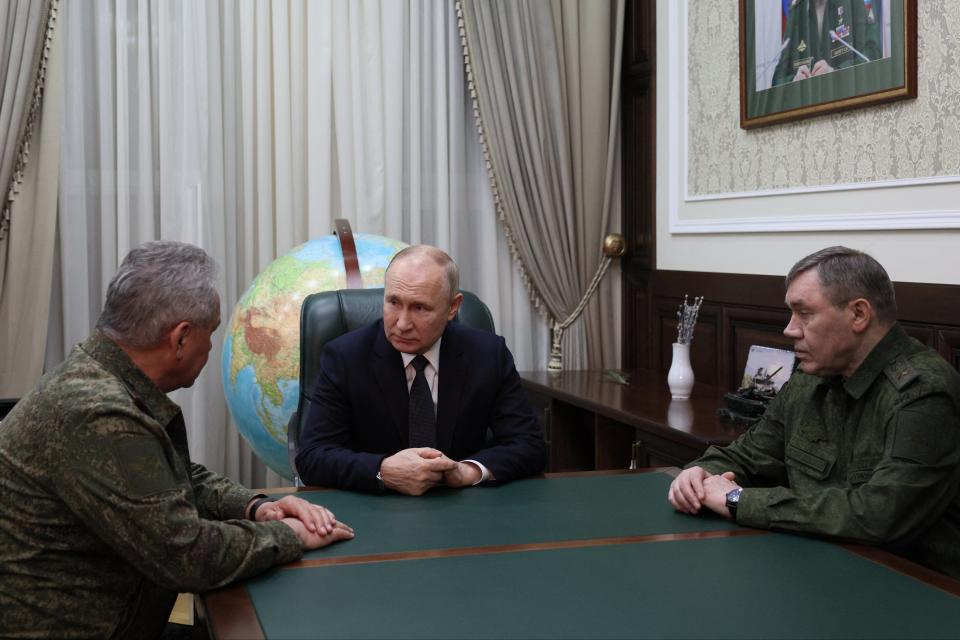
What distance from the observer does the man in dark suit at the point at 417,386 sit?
9.53 feet

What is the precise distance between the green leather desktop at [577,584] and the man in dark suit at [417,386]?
543mm

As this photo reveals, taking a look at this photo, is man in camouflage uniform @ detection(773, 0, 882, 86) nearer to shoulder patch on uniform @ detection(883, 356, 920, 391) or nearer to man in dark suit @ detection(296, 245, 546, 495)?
shoulder patch on uniform @ detection(883, 356, 920, 391)

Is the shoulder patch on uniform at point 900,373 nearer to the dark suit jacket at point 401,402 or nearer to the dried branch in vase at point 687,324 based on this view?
the dark suit jacket at point 401,402

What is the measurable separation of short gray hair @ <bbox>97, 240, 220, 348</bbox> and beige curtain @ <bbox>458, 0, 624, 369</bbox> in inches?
146

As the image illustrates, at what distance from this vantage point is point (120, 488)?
5.98 feet

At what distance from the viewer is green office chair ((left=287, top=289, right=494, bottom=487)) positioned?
3.33m

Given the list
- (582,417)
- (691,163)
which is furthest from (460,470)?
(691,163)

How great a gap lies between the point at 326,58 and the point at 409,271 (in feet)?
9.20

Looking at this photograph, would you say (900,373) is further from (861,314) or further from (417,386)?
(417,386)

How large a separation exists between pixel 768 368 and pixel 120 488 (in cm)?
291

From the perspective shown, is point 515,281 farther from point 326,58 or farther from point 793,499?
point 793,499

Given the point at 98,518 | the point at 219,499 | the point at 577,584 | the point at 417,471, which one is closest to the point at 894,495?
the point at 577,584

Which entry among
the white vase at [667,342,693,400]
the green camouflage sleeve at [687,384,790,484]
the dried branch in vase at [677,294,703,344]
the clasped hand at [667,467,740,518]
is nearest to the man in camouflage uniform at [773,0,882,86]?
the dried branch in vase at [677,294,703,344]

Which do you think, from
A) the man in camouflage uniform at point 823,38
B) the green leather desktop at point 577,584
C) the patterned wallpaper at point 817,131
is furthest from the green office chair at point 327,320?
the man in camouflage uniform at point 823,38
